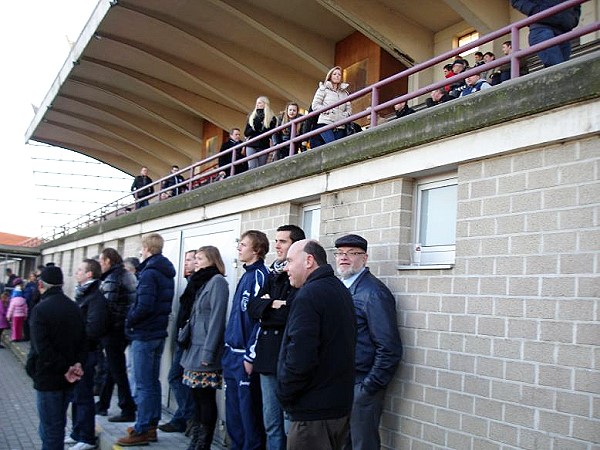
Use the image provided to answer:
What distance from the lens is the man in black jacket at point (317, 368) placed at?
4.07 meters

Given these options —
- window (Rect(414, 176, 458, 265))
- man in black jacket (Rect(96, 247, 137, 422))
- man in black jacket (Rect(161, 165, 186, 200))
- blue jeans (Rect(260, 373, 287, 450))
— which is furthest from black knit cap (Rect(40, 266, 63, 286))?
man in black jacket (Rect(161, 165, 186, 200))

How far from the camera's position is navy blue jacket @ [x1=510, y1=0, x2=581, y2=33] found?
5.62 meters

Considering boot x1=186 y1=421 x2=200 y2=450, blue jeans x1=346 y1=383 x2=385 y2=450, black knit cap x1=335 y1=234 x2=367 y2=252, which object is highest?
black knit cap x1=335 y1=234 x2=367 y2=252

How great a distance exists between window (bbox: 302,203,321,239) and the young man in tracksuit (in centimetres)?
107

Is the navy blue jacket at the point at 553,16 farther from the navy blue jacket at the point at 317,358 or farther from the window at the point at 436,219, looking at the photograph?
the navy blue jacket at the point at 317,358

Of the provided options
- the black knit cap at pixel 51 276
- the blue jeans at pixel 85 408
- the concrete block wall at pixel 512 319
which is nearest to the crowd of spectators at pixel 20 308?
the blue jeans at pixel 85 408

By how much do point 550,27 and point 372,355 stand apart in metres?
3.14

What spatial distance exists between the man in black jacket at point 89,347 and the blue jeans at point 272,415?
2379mm

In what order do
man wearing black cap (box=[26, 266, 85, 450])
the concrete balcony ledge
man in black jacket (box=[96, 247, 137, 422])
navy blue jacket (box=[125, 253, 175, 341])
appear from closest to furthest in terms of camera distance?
the concrete balcony ledge
man wearing black cap (box=[26, 266, 85, 450])
navy blue jacket (box=[125, 253, 175, 341])
man in black jacket (box=[96, 247, 137, 422])

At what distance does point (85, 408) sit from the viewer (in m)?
7.38

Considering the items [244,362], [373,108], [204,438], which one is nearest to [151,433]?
[204,438]

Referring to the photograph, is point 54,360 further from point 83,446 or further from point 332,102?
point 332,102

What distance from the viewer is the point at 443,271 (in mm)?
5383

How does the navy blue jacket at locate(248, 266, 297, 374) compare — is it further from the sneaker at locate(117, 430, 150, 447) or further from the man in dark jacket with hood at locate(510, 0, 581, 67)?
the man in dark jacket with hood at locate(510, 0, 581, 67)
